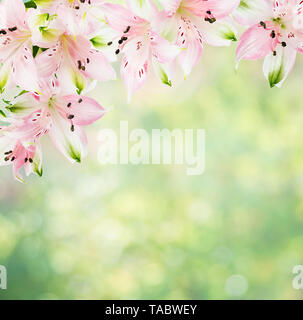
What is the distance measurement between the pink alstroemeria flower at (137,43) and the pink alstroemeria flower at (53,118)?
0.04 m

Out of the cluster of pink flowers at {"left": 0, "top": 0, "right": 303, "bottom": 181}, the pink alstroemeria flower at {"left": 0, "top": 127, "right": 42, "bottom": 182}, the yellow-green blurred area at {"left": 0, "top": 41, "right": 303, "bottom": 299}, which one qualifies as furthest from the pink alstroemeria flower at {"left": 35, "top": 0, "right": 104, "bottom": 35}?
the yellow-green blurred area at {"left": 0, "top": 41, "right": 303, "bottom": 299}

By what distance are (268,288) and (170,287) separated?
47cm

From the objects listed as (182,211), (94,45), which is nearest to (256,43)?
(94,45)

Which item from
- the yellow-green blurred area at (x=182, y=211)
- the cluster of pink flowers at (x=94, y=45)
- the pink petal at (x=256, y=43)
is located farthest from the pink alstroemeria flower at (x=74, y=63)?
the yellow-green blurred area at (x=182, y=211)

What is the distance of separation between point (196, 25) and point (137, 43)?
0.05m

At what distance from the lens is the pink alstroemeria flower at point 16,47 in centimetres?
40

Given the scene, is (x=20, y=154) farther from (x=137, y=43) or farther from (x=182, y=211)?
(x=182, y=211)

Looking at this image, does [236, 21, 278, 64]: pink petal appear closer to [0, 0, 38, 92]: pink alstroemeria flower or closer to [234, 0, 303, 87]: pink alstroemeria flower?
[234, 0, 303, 87]: pink alstroemeria flower

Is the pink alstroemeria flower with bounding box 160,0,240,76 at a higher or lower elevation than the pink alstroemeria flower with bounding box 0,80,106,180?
higher

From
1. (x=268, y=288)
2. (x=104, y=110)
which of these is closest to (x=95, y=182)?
(x=268, y=288)

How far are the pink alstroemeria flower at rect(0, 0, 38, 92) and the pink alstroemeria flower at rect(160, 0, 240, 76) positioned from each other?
11 cm

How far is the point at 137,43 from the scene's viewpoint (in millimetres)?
421

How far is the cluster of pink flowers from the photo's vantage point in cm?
40

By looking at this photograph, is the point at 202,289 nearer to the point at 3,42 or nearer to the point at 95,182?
the point at 95,182
